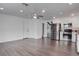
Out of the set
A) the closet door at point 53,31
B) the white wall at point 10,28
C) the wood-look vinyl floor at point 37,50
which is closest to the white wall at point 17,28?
the white wall at point 10,28

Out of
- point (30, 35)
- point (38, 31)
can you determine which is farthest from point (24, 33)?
point (38, 31)

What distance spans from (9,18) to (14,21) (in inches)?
25.0

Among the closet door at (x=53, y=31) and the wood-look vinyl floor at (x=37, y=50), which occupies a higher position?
the closet door at (x=53, y=31)

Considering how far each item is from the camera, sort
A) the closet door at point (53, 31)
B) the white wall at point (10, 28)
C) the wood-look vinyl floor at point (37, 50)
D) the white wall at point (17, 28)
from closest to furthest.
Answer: the wood-look vinyl floor at point (37, 50) → the white wall at point (10, 28) → the white wall at point (17, 28) → the closet door at point (53, 31)

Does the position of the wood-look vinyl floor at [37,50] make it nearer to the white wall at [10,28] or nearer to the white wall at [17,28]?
the white wall at [10,28]

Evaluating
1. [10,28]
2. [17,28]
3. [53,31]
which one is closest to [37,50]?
[10,28]

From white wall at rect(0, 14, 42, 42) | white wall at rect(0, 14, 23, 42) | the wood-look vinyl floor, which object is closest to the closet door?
white wall at rect(0, 14, 42, 42)

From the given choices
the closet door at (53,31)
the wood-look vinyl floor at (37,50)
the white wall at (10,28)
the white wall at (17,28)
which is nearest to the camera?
the wood-look vinyl floor at (37,50)

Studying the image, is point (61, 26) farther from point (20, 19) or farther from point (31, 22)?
point (20, 19)

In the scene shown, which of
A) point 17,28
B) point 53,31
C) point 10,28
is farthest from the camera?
point 53,31

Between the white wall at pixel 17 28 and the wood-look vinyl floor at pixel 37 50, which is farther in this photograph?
the white wall at pixel 17 28

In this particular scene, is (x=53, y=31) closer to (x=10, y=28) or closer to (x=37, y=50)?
(x=10, y=28)

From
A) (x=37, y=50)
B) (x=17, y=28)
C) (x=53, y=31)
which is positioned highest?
(x=17, y=28)

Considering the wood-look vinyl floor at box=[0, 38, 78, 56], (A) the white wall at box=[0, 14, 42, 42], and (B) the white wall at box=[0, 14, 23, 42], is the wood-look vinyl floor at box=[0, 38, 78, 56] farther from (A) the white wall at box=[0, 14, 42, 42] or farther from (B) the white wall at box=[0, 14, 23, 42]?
(A) the white wall at box=[0, 14, 42, 42]
